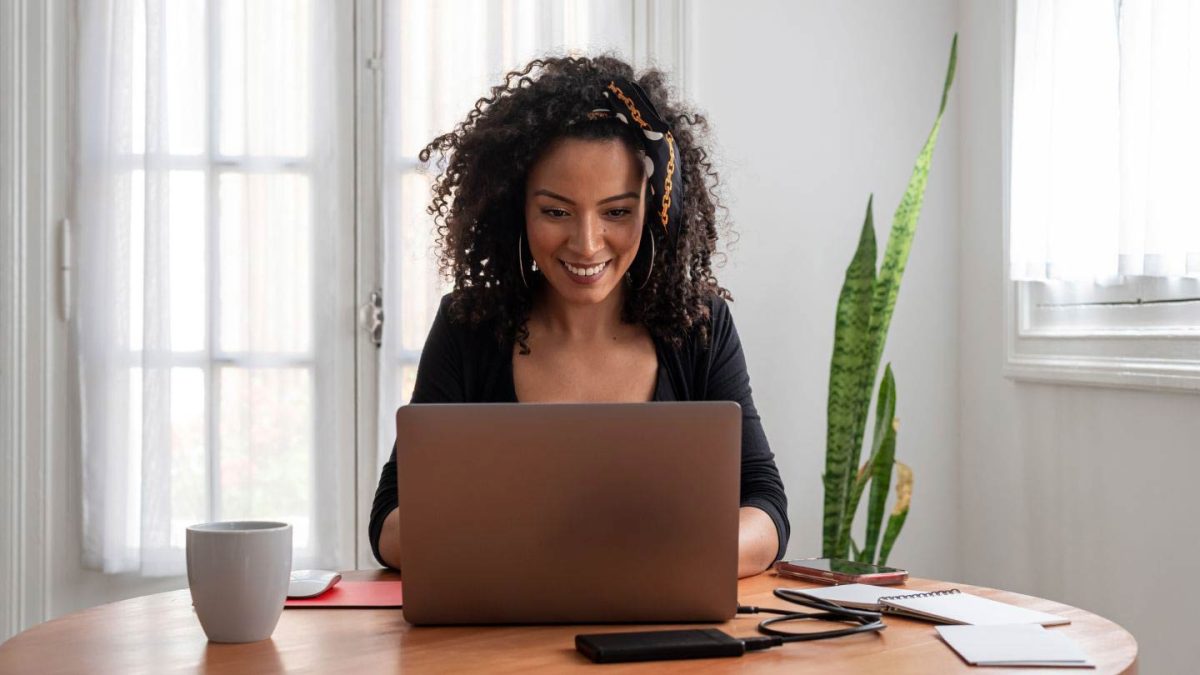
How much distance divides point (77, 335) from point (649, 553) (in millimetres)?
2321

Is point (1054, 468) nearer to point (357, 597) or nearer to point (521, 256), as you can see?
point (521, 256)

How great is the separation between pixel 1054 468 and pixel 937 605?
5.32 feet

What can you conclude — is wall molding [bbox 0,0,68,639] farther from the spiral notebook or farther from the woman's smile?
the spiral notebook

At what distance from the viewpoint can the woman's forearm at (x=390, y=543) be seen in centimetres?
145

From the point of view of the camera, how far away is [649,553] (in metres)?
1.05

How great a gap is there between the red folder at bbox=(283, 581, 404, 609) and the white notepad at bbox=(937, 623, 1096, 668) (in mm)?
545

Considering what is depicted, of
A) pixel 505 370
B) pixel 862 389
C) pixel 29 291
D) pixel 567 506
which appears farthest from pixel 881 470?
pixel 29 291

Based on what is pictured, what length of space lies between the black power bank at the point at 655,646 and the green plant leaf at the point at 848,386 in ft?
5.76

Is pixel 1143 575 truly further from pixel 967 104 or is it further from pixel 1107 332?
pixel 967 104

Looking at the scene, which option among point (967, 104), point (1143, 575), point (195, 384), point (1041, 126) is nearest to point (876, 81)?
point (967, 104)

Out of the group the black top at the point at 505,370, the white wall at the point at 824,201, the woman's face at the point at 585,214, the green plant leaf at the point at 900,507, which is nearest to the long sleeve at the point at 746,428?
the black top at the point at 505,370

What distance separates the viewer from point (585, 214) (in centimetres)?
170

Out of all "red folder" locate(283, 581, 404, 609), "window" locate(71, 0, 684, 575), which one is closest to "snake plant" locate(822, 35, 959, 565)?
"window" locate(71, 0, 684, 575)

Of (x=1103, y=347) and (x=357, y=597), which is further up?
(x=1103, y=347)
